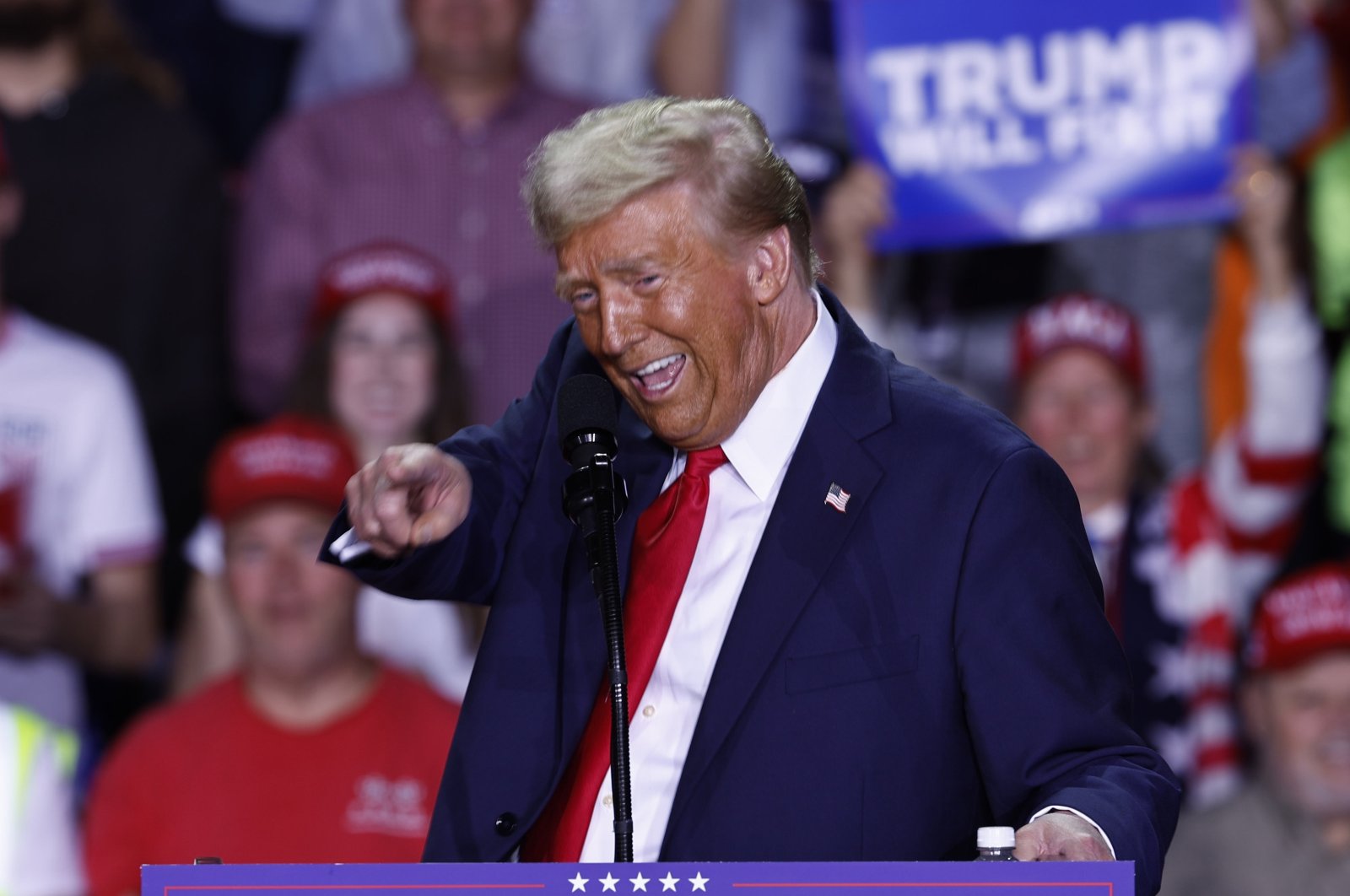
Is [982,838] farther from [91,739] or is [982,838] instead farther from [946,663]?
[91,739]

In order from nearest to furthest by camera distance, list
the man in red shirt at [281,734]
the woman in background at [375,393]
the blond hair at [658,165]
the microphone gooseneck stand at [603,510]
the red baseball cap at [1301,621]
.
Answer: the microphone gooseneck stand at [603,510] → the blond hair at [658,165] → the man in red shirt at [281,734] → the red baseball cap at [1301,621] → the woman in background at [375,393]

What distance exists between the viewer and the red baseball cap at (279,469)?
4.15 meters

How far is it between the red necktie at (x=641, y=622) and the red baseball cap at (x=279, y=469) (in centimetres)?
184

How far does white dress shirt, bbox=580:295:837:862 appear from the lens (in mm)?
2229

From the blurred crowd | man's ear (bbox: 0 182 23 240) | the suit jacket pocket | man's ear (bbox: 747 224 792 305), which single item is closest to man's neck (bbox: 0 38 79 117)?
the blurred crowd

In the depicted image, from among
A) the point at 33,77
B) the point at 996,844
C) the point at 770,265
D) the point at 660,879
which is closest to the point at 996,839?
the point at 996,844

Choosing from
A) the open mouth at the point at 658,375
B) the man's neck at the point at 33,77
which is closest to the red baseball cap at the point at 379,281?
the man's neck at the point at 33,77

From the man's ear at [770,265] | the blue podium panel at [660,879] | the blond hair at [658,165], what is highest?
the blond hair at [658,165]

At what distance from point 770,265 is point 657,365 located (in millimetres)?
196

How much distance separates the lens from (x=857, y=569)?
87.7 inches

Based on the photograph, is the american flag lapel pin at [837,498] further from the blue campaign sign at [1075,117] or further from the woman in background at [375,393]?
the blue campaign sign at [1075,117]

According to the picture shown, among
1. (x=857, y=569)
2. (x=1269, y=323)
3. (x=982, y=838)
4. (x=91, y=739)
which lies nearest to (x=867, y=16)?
(x=1269, y=323)

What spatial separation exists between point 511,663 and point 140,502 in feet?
7.68

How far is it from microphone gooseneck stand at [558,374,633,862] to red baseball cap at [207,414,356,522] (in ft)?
6.80
